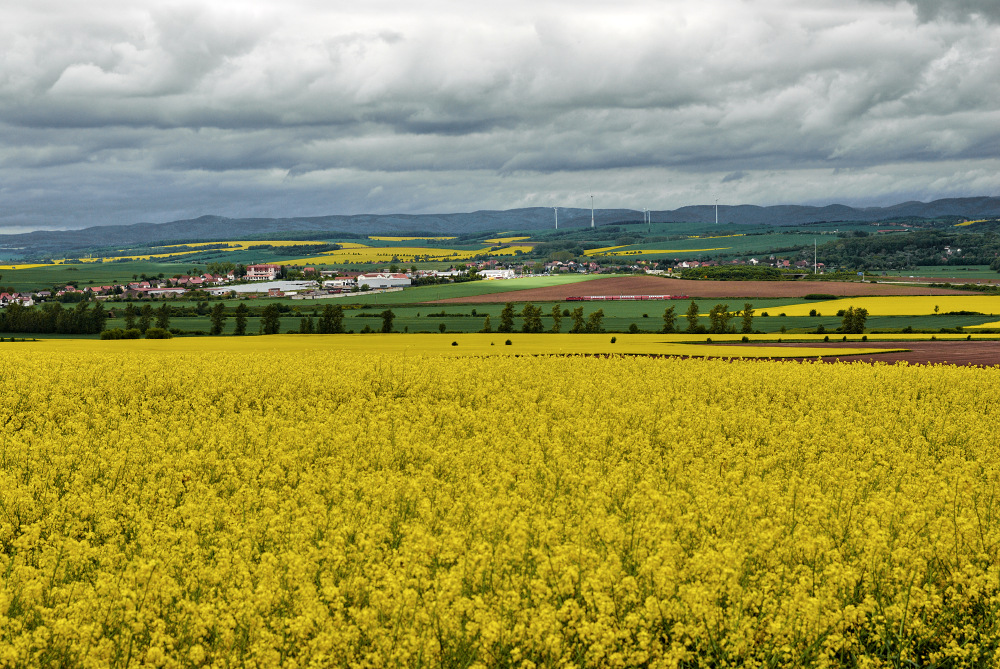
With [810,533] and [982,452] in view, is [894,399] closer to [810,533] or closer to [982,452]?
[982,452]

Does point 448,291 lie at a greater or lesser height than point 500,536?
lesser

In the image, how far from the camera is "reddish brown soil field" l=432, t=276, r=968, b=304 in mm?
113938

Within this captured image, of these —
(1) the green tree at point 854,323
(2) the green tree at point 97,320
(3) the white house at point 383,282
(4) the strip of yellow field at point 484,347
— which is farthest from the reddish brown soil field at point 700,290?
(4) the strip of yellow field at point 484,347

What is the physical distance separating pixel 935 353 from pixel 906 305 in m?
57.8

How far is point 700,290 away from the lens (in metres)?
125

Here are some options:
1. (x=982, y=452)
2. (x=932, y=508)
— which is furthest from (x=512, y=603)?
(x=982, y=452)

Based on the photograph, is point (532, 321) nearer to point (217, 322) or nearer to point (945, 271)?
point (217, 322)

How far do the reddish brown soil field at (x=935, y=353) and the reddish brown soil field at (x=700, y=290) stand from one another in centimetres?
6247

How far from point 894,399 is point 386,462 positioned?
14.9 meters

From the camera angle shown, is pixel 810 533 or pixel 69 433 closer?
pixel 810 533

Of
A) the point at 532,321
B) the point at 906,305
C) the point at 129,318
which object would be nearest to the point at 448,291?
the point at 129,318

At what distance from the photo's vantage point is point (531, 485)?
1264 centimetres

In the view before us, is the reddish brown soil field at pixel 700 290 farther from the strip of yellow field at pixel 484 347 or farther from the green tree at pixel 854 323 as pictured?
the strip of yellow field at pixel 484 347

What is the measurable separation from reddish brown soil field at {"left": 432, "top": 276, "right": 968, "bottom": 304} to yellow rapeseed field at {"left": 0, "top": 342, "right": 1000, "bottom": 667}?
325 ft
